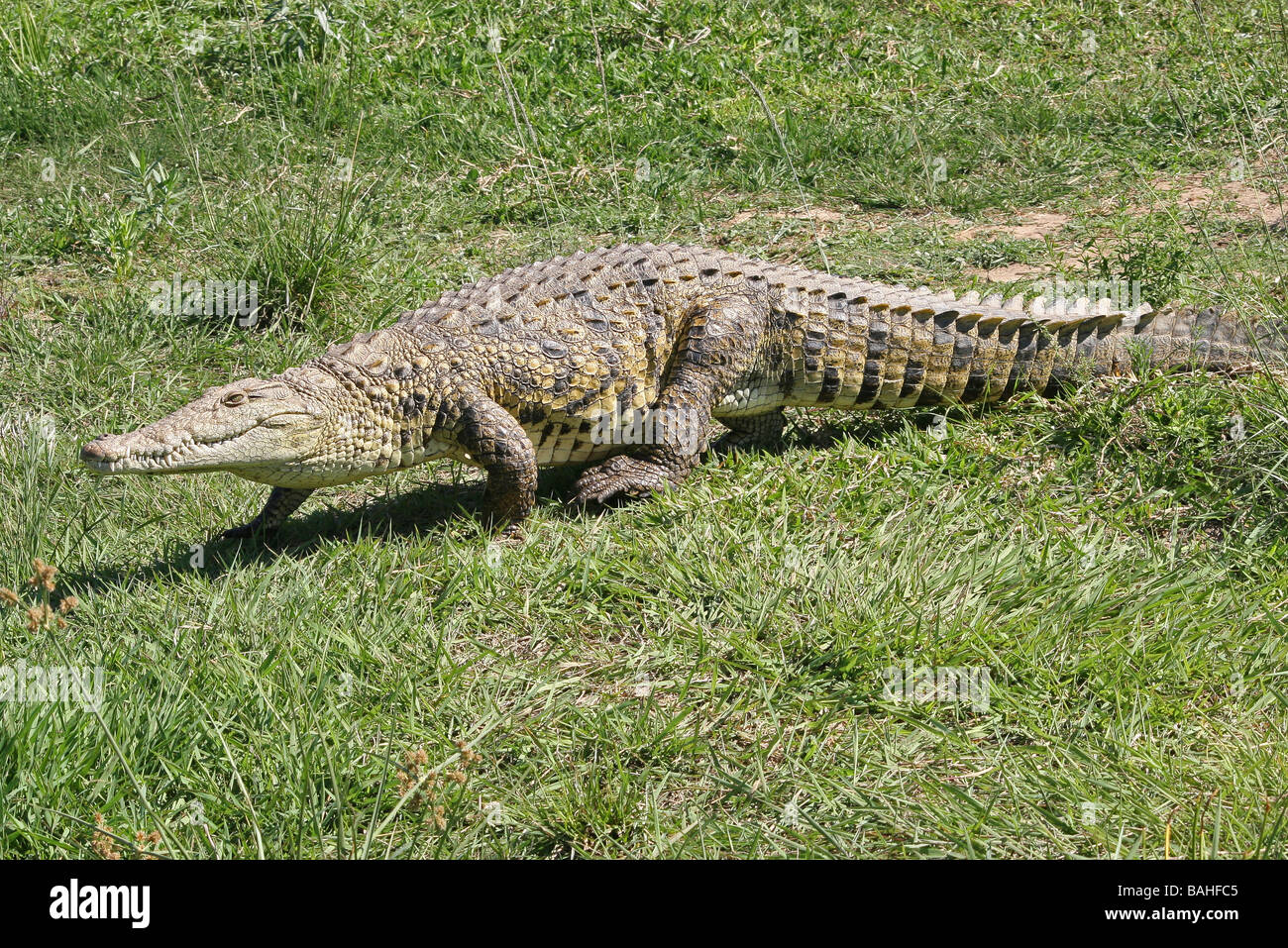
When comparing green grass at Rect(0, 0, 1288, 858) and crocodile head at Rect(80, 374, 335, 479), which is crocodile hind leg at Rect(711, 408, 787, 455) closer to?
green grass at Rect(0, 0, 1288, 858)

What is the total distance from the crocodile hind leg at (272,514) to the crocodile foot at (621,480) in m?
1.06

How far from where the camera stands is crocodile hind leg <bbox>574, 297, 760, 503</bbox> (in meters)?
4.88

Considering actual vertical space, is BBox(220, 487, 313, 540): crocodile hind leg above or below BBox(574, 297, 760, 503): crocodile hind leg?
below

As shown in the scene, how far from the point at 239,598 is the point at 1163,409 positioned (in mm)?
3474

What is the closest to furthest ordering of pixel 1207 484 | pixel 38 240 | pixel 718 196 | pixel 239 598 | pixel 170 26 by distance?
1. pixel 239 598
2. pixel 1207 484
3. pixel 38 240
4. pixel 718 196
5. pixel 170 26

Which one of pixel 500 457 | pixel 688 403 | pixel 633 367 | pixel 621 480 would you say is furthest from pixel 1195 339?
pixel 500 457

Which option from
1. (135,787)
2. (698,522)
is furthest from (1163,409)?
(135,787)

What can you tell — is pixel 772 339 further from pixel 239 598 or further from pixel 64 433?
pixel 64 433

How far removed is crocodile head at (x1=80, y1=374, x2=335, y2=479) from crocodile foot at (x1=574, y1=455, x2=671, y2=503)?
1010 mm

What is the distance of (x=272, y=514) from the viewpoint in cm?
481

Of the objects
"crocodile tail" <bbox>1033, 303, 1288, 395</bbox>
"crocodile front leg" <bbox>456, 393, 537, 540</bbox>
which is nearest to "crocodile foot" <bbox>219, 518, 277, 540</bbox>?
"crocodile front leg" <bbox>456, 393, 537, 540</bbox>

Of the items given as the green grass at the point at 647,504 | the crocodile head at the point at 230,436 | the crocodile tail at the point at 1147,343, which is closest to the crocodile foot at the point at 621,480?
the green grass at the point at 647,504

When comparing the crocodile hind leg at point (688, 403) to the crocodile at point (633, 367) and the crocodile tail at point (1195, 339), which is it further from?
the crocodile tail at point (1195, 339)
